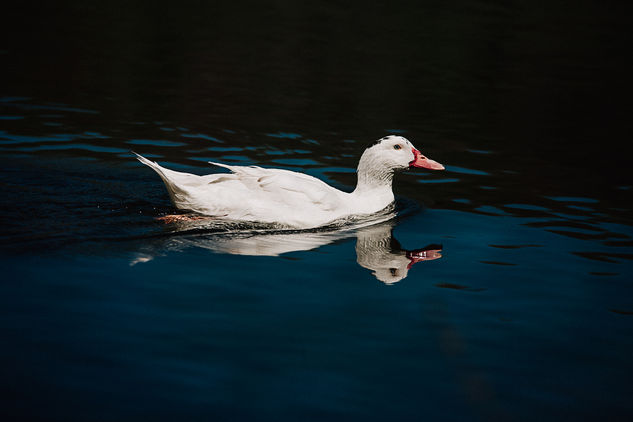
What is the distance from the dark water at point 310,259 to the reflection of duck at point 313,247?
0.10ft

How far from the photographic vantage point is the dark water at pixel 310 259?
4977 millimetres

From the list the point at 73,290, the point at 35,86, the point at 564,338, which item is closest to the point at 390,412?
the point at 564,338

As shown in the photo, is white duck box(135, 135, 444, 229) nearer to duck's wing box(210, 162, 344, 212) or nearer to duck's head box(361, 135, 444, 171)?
duck's wing box(210, 162, 344, 212)

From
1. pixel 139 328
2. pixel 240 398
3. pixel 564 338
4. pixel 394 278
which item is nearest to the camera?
pixel 240 398

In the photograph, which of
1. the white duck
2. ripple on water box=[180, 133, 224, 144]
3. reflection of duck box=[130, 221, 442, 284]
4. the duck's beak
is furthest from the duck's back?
ripple on water box=[180, 133, 224, 144]

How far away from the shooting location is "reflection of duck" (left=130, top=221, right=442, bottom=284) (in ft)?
23.6

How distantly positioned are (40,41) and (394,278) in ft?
51.6

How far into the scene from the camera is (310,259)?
7266 mm

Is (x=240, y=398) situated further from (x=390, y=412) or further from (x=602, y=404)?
(x=602, y=404)

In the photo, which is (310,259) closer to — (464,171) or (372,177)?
(372,177)

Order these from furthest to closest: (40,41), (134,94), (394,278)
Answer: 1. (40,41)
2. (134,94)
3. (394,278)

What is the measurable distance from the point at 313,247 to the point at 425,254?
1.16 metres

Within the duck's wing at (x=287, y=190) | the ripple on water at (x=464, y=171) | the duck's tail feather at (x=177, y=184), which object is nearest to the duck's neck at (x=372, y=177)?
the duck's wing at (x=287, y=190)

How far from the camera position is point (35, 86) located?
49.3 ft
